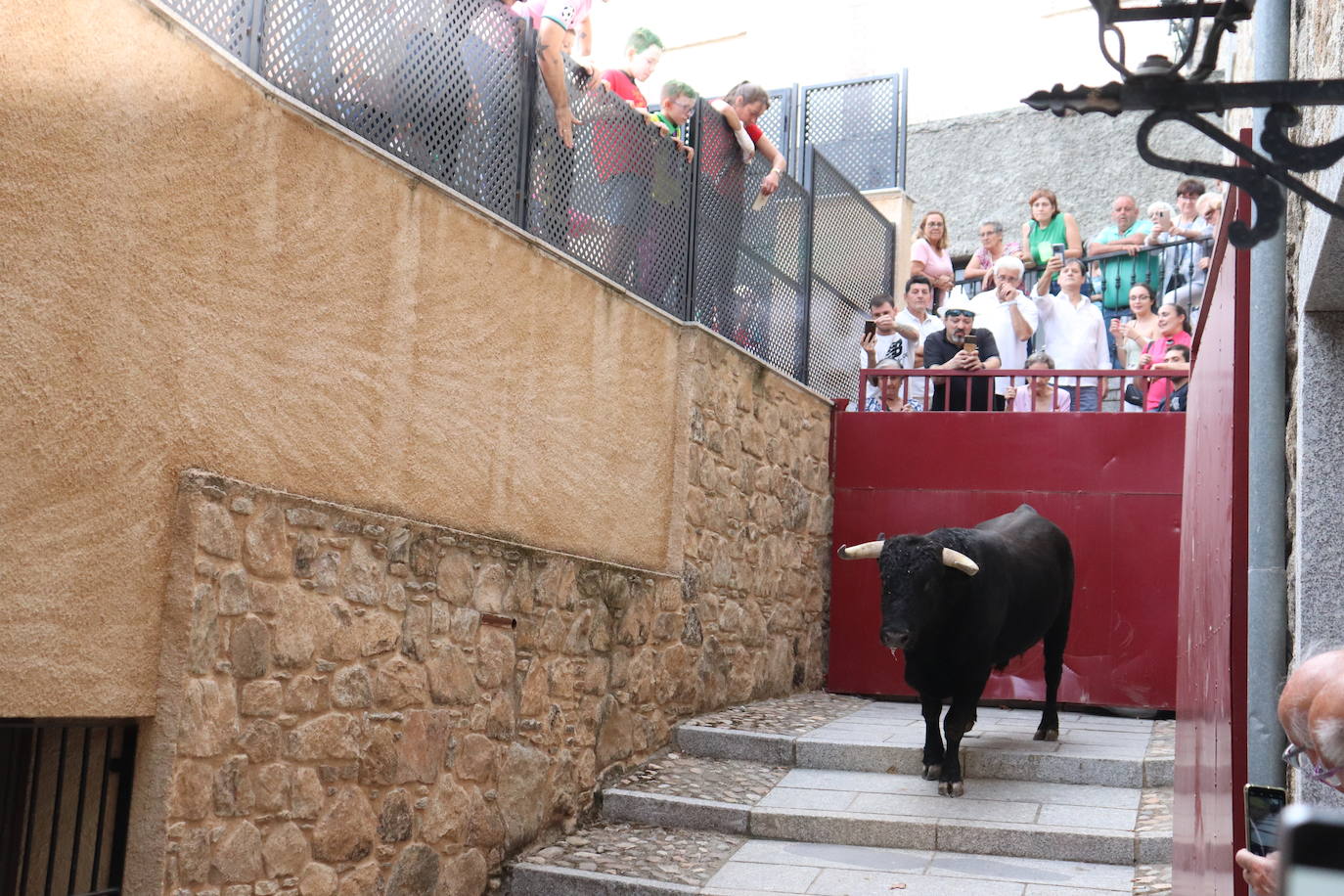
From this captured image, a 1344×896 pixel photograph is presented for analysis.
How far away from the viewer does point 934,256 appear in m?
11.7

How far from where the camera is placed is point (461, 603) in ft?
19.4

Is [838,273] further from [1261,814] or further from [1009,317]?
[1261,814]

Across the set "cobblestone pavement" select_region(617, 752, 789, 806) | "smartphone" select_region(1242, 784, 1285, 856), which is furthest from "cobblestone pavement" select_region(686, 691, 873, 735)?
"smartphone" select_region(1242, 784, 1285, 856)

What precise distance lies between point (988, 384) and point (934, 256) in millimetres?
2043

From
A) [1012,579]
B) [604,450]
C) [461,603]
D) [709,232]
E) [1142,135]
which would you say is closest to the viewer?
[1142,135]

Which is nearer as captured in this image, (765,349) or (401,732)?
(401,732)

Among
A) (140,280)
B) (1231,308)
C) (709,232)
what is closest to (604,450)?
(709,232)

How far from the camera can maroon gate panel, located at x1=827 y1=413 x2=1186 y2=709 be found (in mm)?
9359

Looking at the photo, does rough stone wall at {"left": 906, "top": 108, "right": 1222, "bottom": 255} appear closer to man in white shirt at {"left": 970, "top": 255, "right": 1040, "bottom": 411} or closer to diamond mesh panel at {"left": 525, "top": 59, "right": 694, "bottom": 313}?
man in white shirt at {"left": 970, "top": 255, "right": 1040, "bottom": 411}

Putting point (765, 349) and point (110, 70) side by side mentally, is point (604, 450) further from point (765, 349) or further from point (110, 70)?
point (110, 70)

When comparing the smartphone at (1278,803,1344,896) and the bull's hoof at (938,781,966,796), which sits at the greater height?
the smartphone at (1278,803,1344,896)

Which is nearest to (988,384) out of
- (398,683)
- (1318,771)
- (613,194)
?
(613,194)

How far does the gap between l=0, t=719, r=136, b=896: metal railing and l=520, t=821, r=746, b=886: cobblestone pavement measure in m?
2.22

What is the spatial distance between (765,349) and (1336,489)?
6.35m
